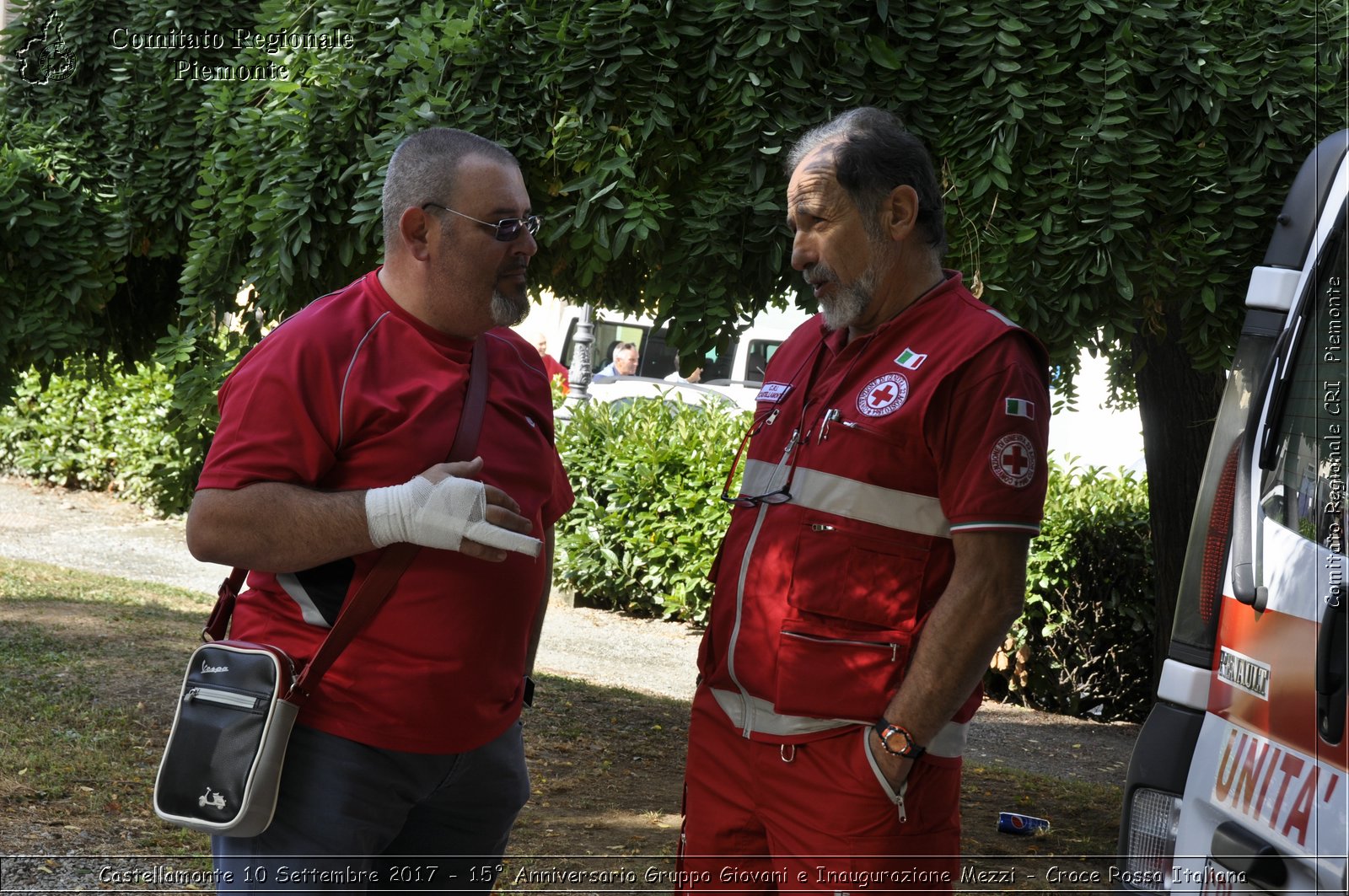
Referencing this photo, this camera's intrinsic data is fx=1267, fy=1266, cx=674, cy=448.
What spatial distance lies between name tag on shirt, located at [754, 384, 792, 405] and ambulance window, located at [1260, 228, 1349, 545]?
1.03 meters

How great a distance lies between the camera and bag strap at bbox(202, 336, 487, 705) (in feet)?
7.48

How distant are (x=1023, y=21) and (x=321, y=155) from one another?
2381mm

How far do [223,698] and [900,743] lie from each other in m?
1.24

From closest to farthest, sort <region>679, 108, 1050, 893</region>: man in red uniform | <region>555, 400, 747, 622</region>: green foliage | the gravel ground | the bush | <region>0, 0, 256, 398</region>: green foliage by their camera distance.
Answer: <region>679, 108, 1050, 893</region>: man in red uniform, <region>0, 0, 256, 398</region>: green foliage, the gravel ground, <region>555, 400, 747, 622</region>: green foliage, the bush

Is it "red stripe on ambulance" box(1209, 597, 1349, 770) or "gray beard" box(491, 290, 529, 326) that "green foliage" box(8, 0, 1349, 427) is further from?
"red stripe on ambulance" box(1209, 597, 1349, 770)

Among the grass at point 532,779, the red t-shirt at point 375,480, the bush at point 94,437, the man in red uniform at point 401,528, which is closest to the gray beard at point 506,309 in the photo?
the man in red uniform at point 401,528

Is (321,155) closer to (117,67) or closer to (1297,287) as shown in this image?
(117,67)

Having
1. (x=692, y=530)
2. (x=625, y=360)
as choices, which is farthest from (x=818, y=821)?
(x=625, y=360)

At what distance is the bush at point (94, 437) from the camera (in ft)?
43.0

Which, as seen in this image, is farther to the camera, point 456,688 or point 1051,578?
point 1051,578

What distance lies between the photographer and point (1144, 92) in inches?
→ 152

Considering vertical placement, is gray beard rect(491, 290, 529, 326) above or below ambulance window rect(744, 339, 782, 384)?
below

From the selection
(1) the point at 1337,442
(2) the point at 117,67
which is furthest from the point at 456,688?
(2) the point at 117,67

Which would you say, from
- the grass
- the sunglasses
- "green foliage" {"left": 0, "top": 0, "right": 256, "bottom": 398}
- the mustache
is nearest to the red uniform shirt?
the mustache
